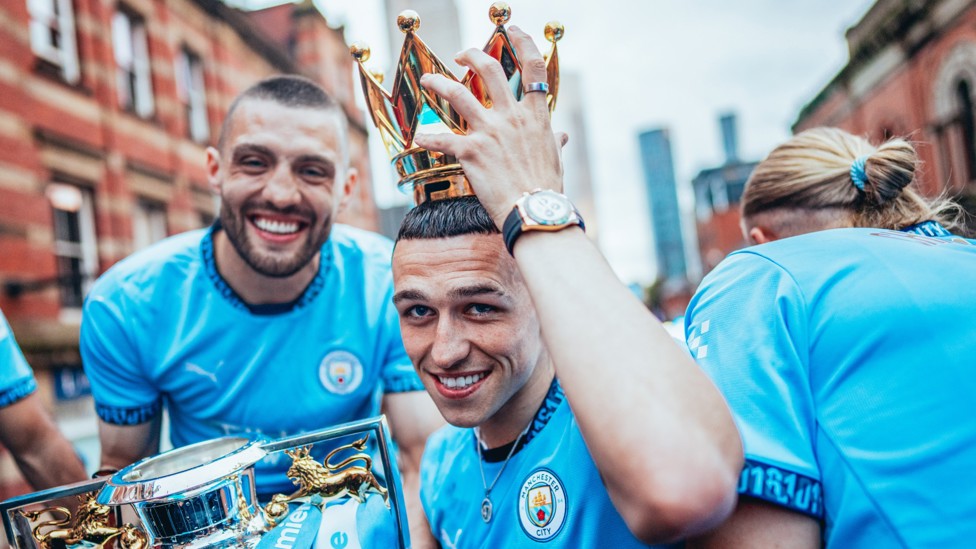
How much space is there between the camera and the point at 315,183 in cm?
269

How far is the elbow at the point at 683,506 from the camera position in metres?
1.01

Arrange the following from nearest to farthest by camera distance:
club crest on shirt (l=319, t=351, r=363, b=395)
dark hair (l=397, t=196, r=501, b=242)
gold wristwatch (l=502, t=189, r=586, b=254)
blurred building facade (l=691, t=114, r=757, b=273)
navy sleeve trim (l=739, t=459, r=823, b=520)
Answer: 1. navy sleeve trim (l=739, t=459, r=823, b=520)
2. gold wristwatch (l=502, t=189, r=586, b=254)
3. dark hair (l=397, t=196, r=501, b=242)
4. club crest on shirt (l=319, t=351, r=363, b=395)
5. blurred building facade (l=691, t=114, r=757, b=273)

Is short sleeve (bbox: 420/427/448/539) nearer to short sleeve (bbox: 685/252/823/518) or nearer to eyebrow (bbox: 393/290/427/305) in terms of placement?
eyebrow (bbox: 393/290/427/305)

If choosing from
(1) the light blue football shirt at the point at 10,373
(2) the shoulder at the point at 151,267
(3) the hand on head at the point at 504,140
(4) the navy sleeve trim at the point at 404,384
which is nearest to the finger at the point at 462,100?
(3) the hand on head at the point at 504,140

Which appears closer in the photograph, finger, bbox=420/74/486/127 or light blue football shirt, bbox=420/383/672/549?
finger, bbox=420/74/486/127

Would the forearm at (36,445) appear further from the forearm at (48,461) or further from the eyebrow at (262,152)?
the eyebrow at (262,152)

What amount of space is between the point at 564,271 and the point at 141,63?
13016 millimetres

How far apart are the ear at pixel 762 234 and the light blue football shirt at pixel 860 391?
3.25 feet

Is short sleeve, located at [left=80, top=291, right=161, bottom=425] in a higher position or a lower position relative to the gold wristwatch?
A: lower

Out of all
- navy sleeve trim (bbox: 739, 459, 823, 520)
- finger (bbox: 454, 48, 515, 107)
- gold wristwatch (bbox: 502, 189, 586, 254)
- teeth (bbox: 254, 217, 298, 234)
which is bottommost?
navy sleeve trim (bbox: 739, 459, 823, 520)

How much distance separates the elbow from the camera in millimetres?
1006

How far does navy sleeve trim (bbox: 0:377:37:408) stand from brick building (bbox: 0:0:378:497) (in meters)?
6.17

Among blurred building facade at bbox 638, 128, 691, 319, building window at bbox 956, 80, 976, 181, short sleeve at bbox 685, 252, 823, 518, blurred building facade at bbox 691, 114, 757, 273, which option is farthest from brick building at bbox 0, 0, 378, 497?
blurred building facade at bbox 638, 128, 691, 319

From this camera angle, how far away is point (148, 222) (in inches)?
463
